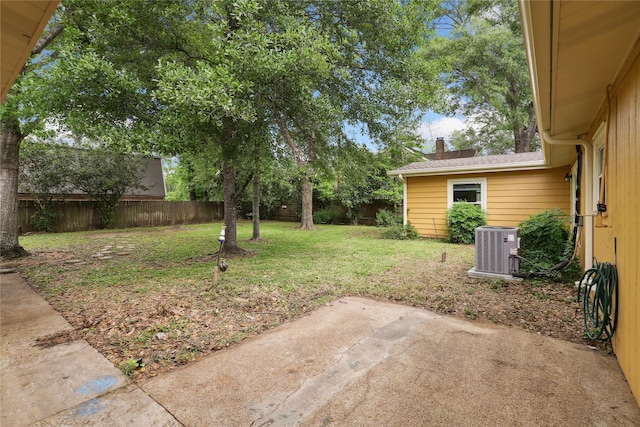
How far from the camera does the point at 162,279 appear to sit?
5.18m

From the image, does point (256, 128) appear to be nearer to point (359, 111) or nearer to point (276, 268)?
point (359, 111)

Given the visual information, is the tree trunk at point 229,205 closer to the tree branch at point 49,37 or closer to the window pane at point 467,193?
the tree branch at point 49,37

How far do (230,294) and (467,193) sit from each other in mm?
8434

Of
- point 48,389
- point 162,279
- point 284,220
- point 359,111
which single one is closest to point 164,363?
point 48,389

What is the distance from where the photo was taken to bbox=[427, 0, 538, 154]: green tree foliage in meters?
14.9

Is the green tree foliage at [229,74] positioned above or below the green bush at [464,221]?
above

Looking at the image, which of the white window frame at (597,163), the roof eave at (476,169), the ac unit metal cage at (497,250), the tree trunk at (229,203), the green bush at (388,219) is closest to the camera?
the white window frame at (597,163)

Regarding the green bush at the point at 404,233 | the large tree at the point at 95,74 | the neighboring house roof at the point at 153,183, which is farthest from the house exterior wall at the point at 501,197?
the neighboring house roof at the point at 153,183

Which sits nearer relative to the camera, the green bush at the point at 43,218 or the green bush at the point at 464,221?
the green bush at the point at 464,221

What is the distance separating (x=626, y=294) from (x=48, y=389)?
4.31m

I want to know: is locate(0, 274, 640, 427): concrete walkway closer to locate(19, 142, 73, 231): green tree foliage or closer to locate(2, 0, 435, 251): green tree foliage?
locate(2, 0, 435, 251): green tree foliage

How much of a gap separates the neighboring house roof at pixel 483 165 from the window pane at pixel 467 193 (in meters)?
0.56

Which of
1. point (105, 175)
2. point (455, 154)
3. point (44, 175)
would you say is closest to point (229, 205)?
point (105, 175)

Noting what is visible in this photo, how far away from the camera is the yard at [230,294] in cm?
303
